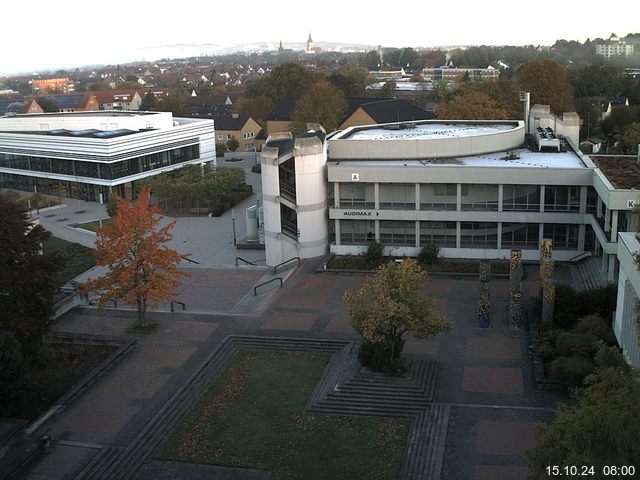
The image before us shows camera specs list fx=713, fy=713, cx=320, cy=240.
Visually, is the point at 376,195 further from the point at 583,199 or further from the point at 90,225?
the point at 90,225

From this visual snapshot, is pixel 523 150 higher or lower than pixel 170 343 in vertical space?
higher

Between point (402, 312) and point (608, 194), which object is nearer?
point (402, 312)

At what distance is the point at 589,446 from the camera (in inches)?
489

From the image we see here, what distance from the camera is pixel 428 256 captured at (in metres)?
36.6

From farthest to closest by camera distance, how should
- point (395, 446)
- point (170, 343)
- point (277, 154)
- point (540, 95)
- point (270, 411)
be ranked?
point (540, 95), point (277, 154), point (170, 343), point (270, 411), point (395, 446)

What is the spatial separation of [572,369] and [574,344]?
1708 mm

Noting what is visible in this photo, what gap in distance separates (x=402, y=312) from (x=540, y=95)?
2180 inches

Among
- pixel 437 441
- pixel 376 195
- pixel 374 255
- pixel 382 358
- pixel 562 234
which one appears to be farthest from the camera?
pixel 376 195

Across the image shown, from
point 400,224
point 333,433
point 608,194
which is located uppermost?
point 608,194

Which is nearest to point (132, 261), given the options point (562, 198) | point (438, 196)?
point (438, 196)

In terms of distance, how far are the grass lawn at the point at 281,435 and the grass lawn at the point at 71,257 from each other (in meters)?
16.9

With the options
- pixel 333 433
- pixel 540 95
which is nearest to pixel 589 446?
pixel 333 433

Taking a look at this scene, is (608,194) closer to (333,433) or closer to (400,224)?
(400,224)

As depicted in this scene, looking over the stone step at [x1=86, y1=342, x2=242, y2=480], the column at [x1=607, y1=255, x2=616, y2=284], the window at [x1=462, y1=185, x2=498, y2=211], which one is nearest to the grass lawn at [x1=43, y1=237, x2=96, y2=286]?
the stone step at [x1=86, y1=342, x2=242, y2=480]
